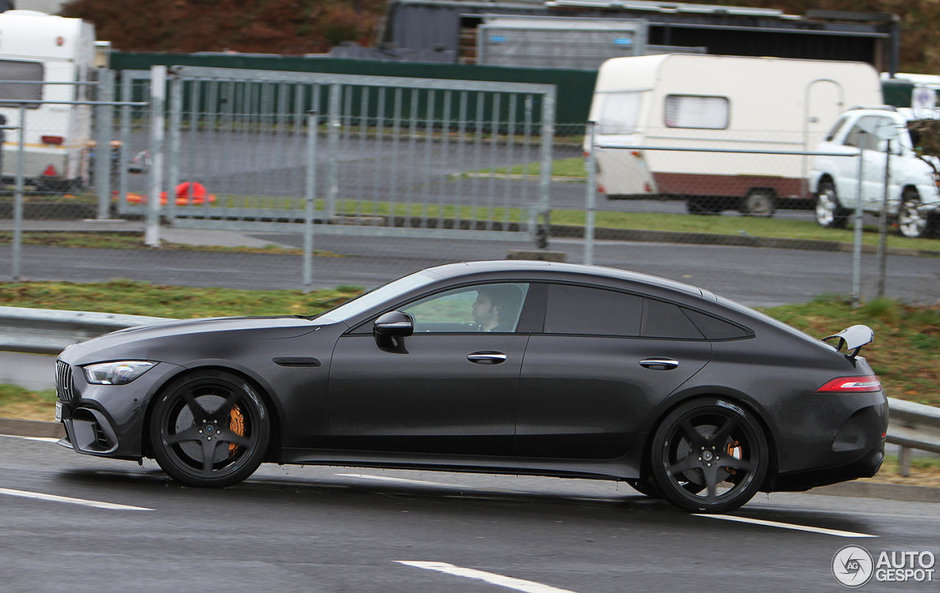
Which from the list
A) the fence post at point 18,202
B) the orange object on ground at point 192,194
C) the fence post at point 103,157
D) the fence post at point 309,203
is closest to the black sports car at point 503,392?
the fence post at point 309,203

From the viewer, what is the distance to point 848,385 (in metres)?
7.26

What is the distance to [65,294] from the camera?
12.5 m

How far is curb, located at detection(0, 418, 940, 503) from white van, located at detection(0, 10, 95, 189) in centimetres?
1072

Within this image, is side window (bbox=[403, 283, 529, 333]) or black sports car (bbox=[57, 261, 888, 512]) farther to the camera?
side window (bbox=[403, 283, 529, 333])

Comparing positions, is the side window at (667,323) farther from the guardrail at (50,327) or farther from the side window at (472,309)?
the guardrail at (50,327)

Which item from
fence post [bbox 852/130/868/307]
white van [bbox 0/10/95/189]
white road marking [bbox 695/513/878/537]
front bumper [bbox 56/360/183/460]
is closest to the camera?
front bumper [bbox 56/360/183/460]

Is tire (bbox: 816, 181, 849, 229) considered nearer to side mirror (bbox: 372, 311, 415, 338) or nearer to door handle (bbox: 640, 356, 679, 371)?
door handle (bbox: 640, 356, 679, 371)

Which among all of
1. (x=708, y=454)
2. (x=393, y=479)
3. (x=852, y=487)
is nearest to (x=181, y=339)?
(x=393, y=479)

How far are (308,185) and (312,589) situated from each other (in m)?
8.39

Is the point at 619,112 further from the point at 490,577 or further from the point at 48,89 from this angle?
the point at 490,577

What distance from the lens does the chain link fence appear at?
46.1ft

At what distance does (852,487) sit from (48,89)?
15.6 m

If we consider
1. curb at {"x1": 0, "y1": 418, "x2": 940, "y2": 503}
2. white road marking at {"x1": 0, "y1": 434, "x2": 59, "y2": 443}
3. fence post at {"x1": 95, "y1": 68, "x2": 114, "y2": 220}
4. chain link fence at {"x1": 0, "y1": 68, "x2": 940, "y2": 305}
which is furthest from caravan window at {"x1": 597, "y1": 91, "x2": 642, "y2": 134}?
white road marking at {"x1": 0, "y1": 434, "x2": 59, "y2": 443}

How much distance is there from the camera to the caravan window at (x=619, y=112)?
75.8 feet
